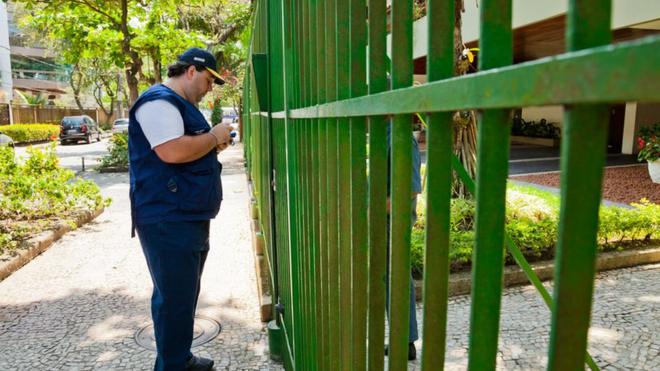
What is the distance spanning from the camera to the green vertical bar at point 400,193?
0.91m

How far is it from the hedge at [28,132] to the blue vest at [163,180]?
31984 millimetres

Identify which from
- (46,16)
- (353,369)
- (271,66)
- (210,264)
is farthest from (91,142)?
(353,369)

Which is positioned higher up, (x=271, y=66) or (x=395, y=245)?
(x=271, y=66)

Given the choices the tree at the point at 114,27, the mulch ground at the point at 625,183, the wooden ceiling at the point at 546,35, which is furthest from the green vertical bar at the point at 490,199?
the tree at the point at 114,27

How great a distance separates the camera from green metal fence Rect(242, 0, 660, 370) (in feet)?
1.50

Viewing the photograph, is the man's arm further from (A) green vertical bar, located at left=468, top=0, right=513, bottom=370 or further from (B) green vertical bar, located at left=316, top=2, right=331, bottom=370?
(A) green vertical bar, located at left=468, top=0, right=513, bottom=370

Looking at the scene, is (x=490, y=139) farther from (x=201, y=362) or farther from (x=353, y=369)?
(x=201, y=362)

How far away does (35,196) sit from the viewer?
747 centimetres

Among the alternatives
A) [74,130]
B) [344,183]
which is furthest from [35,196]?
[74,130]

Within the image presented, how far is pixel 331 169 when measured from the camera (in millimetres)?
1517

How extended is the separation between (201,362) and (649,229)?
16.1 feet

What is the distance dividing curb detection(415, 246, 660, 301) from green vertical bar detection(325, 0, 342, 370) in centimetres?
292

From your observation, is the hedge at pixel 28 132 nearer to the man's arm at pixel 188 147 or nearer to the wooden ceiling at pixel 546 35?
the wooden ceiling at pixel 546 35

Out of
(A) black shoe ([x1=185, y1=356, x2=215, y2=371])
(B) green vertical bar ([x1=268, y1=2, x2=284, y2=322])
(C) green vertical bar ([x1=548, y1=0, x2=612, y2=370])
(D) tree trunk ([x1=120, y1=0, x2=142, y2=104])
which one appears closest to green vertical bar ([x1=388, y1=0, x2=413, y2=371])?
(C) green vertical bar ([x1=548, y1=0, x2=612, y2=370])
